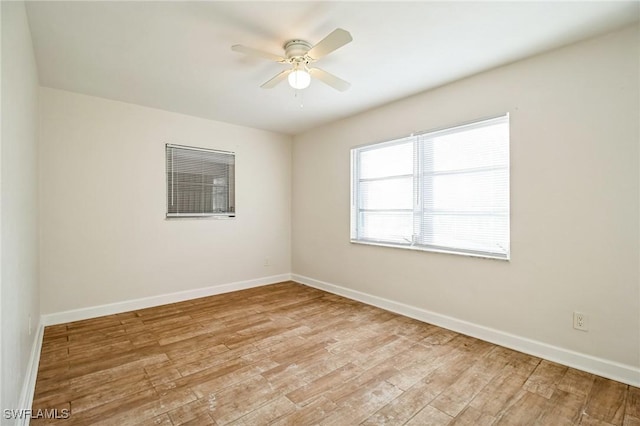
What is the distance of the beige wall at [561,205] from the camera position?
2131mm

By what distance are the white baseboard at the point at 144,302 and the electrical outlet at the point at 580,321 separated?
12.6 ft

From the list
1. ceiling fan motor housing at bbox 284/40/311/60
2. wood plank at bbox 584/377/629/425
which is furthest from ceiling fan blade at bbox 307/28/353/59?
wood plank at bbox 584/377/629/425

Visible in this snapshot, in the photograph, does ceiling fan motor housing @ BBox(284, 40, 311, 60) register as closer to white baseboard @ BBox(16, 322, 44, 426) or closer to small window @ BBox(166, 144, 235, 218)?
small window @ BBox(166, 144, 235, 218)

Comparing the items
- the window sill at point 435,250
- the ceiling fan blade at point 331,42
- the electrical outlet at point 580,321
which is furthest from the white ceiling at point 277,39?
the electrical outlet at point 580,321

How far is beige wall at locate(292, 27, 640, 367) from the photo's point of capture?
213cm

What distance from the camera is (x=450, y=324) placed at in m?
3.08

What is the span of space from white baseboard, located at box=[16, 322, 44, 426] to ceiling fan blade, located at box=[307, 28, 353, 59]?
276 centimetres

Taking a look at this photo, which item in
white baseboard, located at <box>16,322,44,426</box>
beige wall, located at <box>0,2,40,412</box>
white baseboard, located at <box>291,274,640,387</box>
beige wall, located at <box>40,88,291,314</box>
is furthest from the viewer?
beige wall, located at <box>40,88,291,314</box>

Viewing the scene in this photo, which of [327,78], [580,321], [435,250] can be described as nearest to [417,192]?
[435,250]

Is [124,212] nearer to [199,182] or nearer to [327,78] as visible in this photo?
[199,182]

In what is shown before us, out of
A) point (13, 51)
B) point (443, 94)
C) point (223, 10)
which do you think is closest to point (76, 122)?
point (13, 51)

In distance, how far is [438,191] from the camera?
3252 millimetres

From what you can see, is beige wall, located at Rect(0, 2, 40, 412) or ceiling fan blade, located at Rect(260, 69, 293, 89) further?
ceiling fan blade, located at Rect(260, 69, 293, 89)

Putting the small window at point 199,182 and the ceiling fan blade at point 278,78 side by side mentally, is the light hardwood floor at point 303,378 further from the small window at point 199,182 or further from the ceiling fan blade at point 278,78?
the ceiling fan blade at point 278,78
